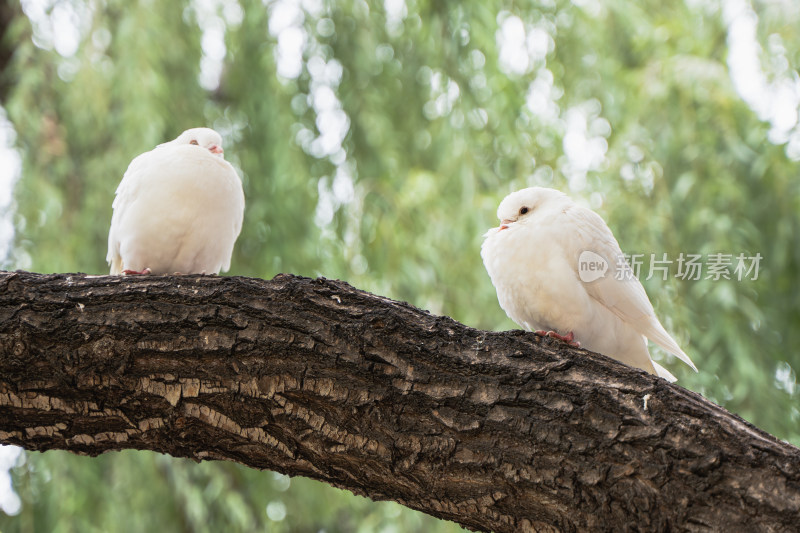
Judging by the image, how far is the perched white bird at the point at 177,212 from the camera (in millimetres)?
2938

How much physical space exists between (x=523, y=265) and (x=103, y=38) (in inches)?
112

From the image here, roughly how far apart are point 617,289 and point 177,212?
1.51 meters

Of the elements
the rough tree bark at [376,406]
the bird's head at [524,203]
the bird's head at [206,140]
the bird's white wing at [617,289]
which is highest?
the bird's head at [206,140]

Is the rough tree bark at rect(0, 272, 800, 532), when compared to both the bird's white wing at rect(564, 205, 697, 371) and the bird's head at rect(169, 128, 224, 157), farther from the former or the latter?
the bird's head at rect(169, 128, 224, 157)

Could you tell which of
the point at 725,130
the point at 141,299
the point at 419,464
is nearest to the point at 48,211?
the point at 141,299

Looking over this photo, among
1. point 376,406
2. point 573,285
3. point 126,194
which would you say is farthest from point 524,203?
point 126,194

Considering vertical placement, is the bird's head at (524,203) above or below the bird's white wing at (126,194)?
below

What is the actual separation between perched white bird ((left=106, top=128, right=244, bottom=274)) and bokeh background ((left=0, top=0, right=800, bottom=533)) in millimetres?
1083

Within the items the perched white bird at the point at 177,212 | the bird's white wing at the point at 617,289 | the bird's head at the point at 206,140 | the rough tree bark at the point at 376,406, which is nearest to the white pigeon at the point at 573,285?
the bird's white wing at the point at 617,289

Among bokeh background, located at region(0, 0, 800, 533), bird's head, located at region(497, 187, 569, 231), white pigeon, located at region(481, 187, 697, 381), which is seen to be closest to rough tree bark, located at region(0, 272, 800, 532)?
white pigeon, located at region(481, 187, 697, 381)

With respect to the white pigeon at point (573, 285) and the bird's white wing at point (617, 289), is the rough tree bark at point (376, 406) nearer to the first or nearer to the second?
the white pigeon at point (573, 285)

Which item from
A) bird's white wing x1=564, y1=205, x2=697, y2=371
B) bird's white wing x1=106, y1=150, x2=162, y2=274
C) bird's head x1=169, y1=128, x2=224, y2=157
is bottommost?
bird's white wing x1=564, y1=205, x2=697, y2=371

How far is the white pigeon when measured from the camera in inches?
107

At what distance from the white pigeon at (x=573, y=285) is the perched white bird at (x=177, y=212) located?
96 cm
